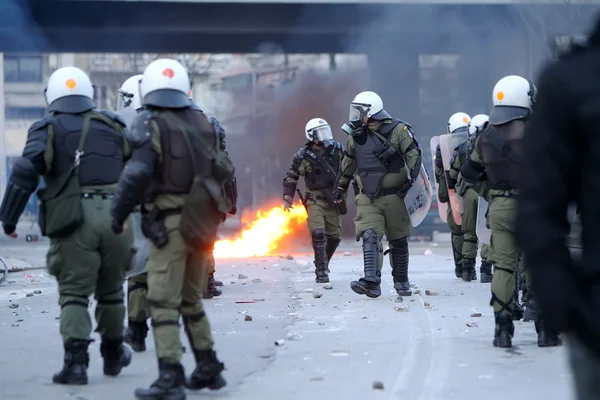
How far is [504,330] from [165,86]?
3008 millimetres

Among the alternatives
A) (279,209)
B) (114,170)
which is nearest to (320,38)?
(279,209)

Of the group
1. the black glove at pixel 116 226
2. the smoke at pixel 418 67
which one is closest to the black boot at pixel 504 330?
the black glove at pixel 116 226

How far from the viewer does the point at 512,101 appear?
796 centimetres

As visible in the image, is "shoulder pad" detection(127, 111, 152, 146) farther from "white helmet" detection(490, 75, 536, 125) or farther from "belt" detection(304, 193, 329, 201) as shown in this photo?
"belt" detection(304, 193, 329, 201)

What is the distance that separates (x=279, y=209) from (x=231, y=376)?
15.2 metres

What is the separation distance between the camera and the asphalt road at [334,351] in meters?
6.36

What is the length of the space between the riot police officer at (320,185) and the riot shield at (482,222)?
451 centimetres

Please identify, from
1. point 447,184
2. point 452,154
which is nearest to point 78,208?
point 452,154

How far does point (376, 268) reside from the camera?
36.7ft

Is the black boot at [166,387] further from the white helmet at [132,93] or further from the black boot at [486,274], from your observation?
the black boot at [486,274]

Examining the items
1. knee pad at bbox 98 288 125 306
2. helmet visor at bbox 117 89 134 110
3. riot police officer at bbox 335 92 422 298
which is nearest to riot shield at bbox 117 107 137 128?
helmet visor at bbox 117 89 134 110

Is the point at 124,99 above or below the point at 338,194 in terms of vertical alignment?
above

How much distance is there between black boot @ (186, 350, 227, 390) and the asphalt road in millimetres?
80

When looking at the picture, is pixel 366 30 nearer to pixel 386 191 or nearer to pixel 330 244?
pixel 330 244
